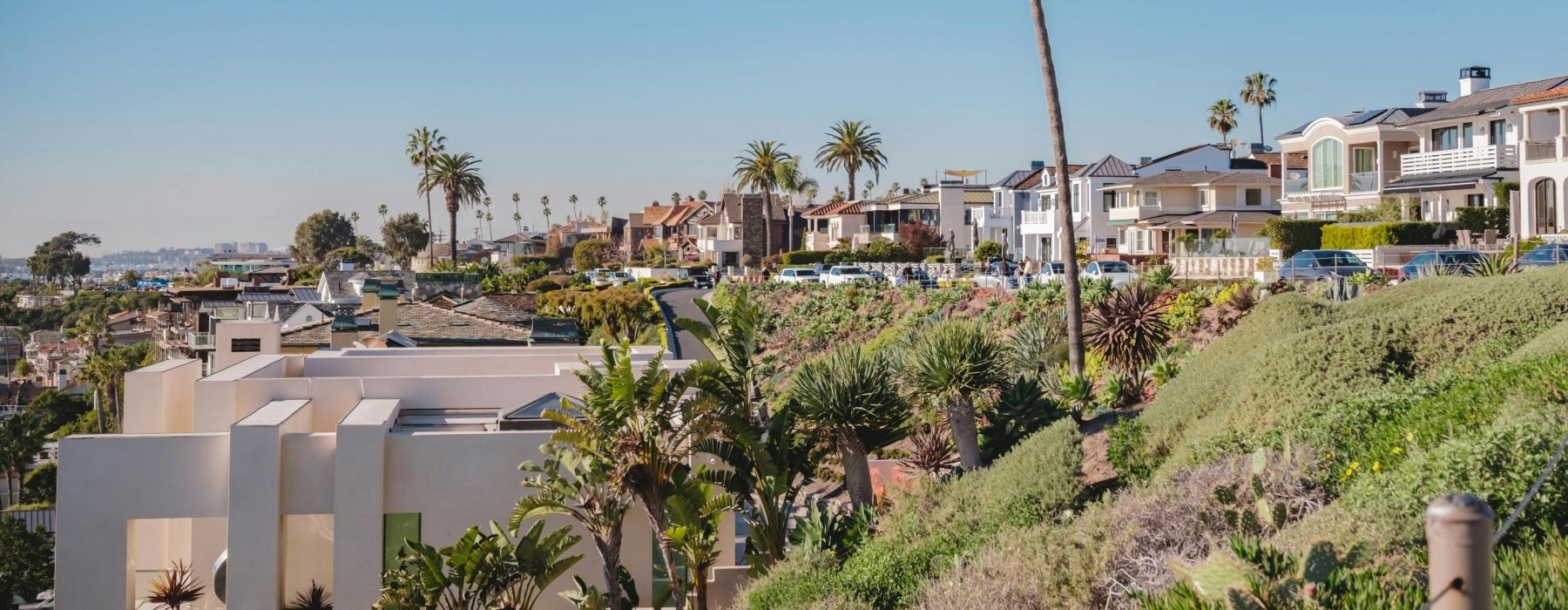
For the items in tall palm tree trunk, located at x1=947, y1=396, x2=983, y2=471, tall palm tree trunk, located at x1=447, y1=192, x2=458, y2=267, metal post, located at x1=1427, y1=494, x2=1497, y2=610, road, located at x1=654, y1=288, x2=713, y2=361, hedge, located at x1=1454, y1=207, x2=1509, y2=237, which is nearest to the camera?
metal post, located at x1=1427, y1=494, x2=1497, y2=610

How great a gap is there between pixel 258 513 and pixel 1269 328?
1316cm

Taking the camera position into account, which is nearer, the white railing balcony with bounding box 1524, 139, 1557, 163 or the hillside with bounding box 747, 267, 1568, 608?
the hillside with bounding box 747, 267, 1568, 608

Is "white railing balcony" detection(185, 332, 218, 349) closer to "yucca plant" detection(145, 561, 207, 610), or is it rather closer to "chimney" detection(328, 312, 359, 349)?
"chimney" detection(328, 312, 359, 349)

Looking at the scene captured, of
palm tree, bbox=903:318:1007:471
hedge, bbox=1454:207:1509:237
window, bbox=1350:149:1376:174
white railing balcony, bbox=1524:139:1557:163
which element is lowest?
palm tree, bbox=903:318:1007:471

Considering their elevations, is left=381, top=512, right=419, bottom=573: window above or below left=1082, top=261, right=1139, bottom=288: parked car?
below

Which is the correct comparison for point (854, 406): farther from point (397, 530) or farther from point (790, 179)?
point (790, 179)

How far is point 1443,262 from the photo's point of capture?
3078 cm

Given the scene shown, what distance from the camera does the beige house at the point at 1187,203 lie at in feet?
210

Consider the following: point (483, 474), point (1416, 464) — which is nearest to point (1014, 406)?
point (483, 474)

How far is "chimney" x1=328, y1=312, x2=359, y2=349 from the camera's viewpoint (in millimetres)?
34750

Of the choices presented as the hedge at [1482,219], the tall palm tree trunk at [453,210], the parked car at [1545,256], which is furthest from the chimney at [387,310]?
the tall palm tree trunk at [453,210]

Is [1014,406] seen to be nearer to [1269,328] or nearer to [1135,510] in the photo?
[1269,328]

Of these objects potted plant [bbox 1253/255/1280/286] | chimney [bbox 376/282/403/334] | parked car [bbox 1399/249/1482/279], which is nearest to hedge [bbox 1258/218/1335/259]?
potted plant [bbox 1253/255/1280/286]

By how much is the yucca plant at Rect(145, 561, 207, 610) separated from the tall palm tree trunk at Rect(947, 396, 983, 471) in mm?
10828
